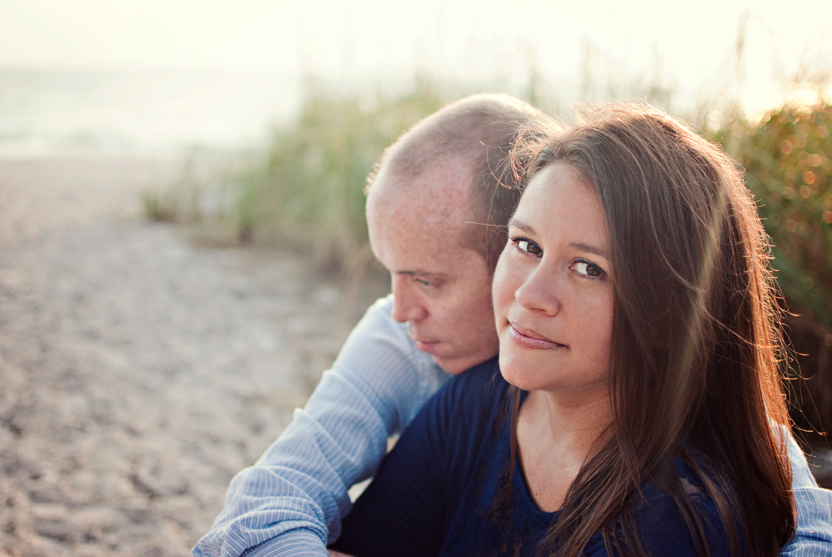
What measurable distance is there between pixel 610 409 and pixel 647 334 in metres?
0.19

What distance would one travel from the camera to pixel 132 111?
20.6 meters

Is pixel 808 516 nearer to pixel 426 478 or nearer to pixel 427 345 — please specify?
pixel 426 478

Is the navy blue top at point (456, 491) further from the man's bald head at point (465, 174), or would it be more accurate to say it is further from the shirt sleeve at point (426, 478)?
the man's bald head at point (465, 174)

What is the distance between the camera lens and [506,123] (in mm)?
1532

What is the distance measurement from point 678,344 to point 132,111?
22.9 m

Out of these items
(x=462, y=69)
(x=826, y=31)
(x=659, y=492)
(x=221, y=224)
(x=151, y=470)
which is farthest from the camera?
(x=221, y=224)

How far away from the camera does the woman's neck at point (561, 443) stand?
1.10m

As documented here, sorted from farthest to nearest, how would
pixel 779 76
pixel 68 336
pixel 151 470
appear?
pixel 68 336, pixel 151 470, pixel 779 76

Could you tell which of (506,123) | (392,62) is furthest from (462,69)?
(506,123)

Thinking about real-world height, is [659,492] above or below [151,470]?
above

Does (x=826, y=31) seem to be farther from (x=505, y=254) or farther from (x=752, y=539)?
(x=752, y=539)

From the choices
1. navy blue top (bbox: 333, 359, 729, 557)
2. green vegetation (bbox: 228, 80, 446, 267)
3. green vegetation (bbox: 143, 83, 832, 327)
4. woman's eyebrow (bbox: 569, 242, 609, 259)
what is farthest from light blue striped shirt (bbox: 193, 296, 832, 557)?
green vegetation (bbox: 228, 80, 446, 267)

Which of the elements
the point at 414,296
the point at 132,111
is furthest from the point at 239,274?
the point at 132,111

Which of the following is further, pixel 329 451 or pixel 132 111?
pixel 132 111
